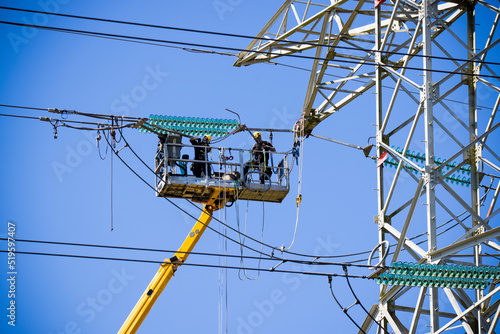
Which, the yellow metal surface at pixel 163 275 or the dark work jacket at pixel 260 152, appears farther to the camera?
the dark work jacket at pixel 260 152

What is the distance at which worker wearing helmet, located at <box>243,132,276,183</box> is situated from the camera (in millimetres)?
33219

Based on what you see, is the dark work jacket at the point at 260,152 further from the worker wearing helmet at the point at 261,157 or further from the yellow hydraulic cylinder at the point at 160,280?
the yellow hydraulic cylinder at the point at 160,280

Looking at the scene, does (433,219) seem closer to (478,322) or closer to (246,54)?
(478,322)

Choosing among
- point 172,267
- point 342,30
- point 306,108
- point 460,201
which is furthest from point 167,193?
point 460,201

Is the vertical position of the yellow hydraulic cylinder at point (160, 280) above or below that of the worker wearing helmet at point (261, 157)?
below

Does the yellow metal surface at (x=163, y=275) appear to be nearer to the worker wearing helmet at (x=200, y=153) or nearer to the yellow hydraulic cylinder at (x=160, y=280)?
the yellow hydraulic cylinder at (x=160, y=280)

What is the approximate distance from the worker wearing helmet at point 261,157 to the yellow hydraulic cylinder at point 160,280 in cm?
197

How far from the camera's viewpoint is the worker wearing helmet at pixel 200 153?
108 ft

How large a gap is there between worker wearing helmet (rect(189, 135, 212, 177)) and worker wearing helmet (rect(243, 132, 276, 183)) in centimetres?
124

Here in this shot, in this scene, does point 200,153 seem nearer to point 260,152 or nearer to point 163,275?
point 260,152

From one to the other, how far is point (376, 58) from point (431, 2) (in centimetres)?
202

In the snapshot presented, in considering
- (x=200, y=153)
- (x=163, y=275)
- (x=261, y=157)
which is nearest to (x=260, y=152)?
(x=261, y=157)

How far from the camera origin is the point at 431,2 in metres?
28.9

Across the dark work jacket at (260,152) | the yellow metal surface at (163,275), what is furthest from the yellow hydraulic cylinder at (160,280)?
the dark work jacket at (260,152)
